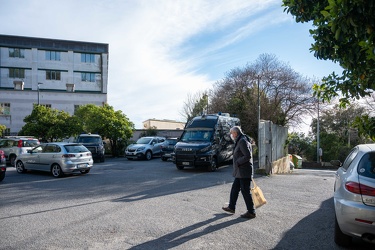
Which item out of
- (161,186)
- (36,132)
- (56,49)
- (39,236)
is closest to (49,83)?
(56,49)

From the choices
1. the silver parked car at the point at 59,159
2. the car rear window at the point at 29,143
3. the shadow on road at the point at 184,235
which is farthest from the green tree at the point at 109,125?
the shadow on road at the point at 184,235

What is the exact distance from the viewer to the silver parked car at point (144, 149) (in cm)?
2333

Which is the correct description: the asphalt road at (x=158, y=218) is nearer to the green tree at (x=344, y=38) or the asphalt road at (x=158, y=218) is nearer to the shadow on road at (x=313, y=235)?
the shadow on road at (x=313, y=235)

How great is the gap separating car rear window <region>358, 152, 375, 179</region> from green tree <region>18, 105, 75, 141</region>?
2393 centimetres

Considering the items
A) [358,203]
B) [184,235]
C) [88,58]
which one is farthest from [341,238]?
[88,58]

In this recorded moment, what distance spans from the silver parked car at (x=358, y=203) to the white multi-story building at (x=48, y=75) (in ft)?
147

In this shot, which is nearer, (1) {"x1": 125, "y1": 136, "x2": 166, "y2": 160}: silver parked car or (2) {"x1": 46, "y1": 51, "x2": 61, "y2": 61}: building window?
(1) {"x1": 125, "y1": 136, "x2": 166, "y2": 160}: silver parked car

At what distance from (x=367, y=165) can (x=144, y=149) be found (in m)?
19.7

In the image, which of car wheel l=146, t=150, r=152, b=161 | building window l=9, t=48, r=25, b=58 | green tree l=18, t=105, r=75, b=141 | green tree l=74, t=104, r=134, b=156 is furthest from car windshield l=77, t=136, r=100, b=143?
building window l=9, t=48, r=25, b=58

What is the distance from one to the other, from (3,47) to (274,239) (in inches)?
2012

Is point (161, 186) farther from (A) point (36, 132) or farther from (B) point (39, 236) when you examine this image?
(A) point (36, 132)

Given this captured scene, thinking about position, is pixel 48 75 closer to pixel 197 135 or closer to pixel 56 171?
pixel 56 171

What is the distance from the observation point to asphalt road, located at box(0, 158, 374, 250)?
5.19 meters

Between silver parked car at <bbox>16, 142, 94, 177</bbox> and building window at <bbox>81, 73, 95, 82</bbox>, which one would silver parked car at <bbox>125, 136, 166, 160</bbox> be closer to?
silver parked car at <bbox>16, 142, 94, 177</bbox>
